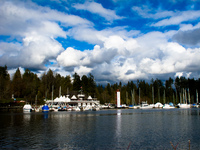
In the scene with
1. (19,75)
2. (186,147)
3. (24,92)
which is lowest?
(186,147)

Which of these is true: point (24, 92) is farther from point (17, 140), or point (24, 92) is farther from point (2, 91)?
point (17, 140)

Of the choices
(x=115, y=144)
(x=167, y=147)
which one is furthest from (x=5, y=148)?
(x=167, y=147)

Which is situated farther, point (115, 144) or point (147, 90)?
point (147, 90)

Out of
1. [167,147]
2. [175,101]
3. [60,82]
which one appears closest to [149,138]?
[167,147]

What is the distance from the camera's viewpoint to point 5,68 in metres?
186

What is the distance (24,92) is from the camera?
492 feet

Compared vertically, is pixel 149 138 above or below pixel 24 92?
below

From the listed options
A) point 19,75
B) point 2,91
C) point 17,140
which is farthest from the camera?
point 19,75

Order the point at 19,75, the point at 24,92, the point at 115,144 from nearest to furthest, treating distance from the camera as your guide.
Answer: the point at 115,144 → the point at 24,92 → the point at 19,75

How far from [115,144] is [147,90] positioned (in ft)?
590

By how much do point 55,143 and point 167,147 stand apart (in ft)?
45.4

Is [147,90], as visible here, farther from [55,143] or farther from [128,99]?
[55,143]

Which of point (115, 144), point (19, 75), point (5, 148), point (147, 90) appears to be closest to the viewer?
point (5, 148)

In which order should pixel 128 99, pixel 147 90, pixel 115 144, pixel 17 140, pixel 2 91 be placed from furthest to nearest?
1. pixel 147 90
2. pixel 128 99
3. pixel 2 91
4. pixel 17 140
5. pixel 115 144
